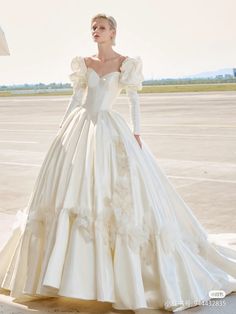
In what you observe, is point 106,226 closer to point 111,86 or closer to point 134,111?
point 134,111

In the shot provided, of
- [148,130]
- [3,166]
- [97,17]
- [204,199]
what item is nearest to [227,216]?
[204,199]

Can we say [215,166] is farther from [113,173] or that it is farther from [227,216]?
[113,173]

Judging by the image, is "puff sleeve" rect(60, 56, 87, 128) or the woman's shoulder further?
"puff sleeve" rect(60, 56, 87, 128)

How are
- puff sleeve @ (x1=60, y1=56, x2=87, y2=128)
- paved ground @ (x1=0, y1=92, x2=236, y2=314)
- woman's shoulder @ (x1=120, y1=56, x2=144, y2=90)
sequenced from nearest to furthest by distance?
woman's shoulder @ (x1=120, y1=56, x2=144, y2=90) < puff sleeve @ (x1=60, y1=56, x2=87, y2=128) < paved ground @ (x1=0, y1=92, x2=236, y2=314)

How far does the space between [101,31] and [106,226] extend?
1636 millimetres

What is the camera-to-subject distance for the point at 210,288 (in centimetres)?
543

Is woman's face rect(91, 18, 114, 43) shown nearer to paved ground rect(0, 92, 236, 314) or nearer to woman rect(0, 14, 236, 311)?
woman rect(0, 14, 236, 311)

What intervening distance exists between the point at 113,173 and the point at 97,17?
52.5 inches

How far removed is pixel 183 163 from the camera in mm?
13336

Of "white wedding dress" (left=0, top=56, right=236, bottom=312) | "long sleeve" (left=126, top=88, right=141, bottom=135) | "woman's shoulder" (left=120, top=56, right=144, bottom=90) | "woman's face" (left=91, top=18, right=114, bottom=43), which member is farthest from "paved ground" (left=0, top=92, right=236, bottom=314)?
"woman's face" (left=91, top=18, right=114, bottom=43)

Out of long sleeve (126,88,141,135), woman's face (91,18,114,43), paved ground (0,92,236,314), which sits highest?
woman's face (91,18,114,43)

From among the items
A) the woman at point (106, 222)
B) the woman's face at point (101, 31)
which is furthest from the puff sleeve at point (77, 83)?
the woman's face at point (101, 31)

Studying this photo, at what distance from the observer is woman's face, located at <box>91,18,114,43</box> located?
5.66 metres

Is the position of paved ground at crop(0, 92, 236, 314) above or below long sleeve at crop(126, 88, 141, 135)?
below
